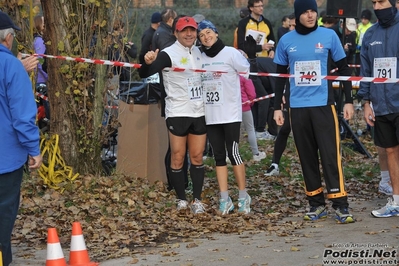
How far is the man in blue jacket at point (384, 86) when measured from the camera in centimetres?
914

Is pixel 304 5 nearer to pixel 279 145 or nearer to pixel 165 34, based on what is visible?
pixel 165 34

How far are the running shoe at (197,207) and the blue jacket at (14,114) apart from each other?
3.37 meters

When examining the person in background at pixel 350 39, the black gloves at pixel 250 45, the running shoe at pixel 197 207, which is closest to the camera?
the running shoe at pixel 197 207

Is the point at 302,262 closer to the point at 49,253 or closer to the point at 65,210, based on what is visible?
the point at 49,253

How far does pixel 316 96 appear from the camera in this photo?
9.14 m

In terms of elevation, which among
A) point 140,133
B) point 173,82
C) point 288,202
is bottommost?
point 288,202

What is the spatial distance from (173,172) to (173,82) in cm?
108

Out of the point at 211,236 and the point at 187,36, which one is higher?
the point at 187,36

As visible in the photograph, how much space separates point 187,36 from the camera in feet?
32.5

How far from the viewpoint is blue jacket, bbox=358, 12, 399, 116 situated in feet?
30.0

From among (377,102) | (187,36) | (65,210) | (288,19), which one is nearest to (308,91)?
(377,102)

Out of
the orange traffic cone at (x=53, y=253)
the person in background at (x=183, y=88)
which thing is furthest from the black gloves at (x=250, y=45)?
the orange traffic cone at (x=53, y=253)

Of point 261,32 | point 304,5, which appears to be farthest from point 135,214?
point 261,32

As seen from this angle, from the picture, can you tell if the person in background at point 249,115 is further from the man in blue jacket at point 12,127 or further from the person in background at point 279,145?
the man in blue jacket at point 12,127
